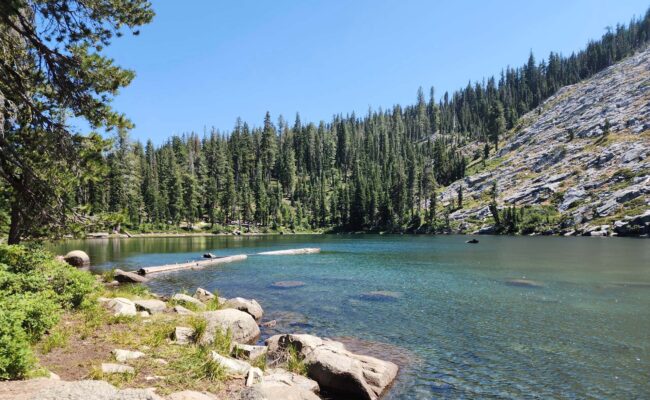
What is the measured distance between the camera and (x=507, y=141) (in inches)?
7333

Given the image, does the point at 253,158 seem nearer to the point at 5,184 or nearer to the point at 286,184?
the point at 286,184

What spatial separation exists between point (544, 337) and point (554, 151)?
493 feet

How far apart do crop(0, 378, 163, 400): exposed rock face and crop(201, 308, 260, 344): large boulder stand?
338 inches

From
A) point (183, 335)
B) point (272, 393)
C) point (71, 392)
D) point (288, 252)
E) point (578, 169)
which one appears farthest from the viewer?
point (578, 169)

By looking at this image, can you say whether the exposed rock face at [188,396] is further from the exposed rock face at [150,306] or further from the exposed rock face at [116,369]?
the exposed rock face at [150,306]

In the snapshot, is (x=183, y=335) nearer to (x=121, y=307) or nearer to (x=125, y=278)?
(x=121, y=307)

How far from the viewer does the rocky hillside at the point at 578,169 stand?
102375mm

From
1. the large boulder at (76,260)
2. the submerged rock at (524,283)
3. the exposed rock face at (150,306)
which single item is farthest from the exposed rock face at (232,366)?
the large boulder at (76,260)

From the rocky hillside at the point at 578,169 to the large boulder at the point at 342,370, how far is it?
99.1m

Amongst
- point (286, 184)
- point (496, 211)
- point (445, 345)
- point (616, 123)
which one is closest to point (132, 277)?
point (445, 345)

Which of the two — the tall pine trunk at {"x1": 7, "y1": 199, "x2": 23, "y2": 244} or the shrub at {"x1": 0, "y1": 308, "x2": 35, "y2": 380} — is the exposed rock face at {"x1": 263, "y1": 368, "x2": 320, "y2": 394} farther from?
the tall pine trunk at {"x1": 7, "y1": 199, "x2": 23, "y2": 244}

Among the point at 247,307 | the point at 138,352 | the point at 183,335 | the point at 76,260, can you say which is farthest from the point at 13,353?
the point at 76,260

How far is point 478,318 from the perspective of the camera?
23156mm

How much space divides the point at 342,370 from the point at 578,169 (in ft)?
466
